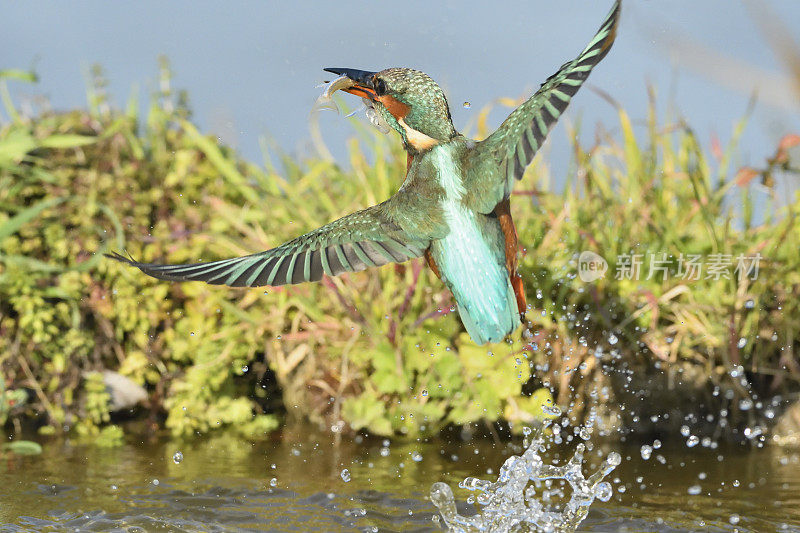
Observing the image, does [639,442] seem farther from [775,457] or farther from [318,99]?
[318,99]

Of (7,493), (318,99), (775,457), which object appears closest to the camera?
(318,99)

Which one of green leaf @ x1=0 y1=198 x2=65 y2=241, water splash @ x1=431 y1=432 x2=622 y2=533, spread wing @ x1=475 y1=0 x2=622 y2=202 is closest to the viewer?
spread wing @ x1=475 y1=0 x2=622 y2=202

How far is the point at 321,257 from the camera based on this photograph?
2004 millimetres

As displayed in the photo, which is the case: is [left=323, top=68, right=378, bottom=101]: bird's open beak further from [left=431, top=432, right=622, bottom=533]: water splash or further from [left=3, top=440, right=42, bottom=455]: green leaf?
[left=3, top=440, right=42, bottom=455]: green leaf

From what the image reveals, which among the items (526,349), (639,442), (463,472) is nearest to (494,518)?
(463,472)

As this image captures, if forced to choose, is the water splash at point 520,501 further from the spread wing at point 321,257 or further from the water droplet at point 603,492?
the spread wing at point 321,257

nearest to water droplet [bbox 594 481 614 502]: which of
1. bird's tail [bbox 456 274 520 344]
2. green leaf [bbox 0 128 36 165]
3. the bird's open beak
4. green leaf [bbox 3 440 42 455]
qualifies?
bird's tail [bbox 456 274 520 344]

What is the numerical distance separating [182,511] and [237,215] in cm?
196

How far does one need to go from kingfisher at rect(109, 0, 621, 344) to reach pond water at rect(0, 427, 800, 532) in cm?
156

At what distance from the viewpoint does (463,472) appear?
3938 millimetres

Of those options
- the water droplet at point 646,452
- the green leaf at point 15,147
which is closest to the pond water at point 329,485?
the water droplet at point 646,452

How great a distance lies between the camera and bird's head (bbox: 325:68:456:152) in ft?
6.13

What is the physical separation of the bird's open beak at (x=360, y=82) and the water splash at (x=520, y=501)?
5.53ft

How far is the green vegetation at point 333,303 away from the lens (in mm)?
4312
